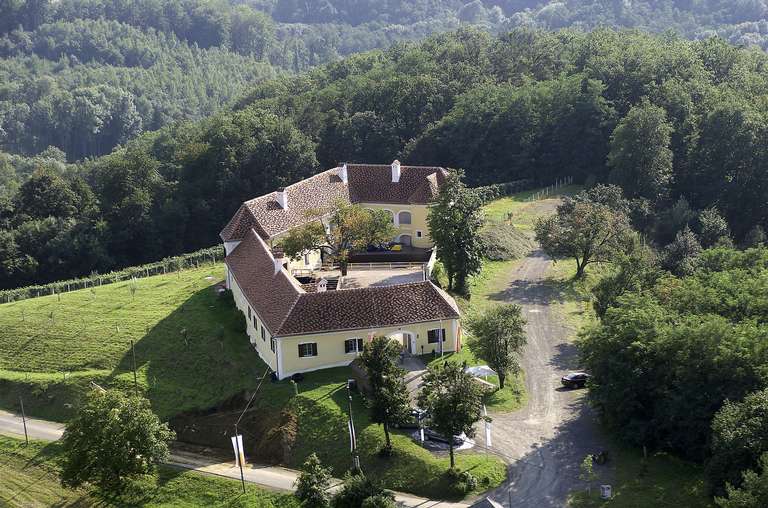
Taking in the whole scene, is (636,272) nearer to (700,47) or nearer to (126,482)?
(126,482)

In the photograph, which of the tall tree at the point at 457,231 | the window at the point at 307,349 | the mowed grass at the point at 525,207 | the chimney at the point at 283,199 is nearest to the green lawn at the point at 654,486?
the window at the point at 307,349

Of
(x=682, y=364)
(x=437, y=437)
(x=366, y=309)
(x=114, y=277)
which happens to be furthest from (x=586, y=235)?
(x=114, y=277)

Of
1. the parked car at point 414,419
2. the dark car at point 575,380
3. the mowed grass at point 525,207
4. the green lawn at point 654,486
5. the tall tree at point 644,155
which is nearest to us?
the green lawn at point 654,486

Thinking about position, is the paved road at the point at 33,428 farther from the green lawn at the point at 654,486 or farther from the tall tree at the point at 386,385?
the green lawn at the point at 654,486

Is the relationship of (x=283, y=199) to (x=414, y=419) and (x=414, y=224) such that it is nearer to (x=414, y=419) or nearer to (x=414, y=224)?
(x=414, y=224)

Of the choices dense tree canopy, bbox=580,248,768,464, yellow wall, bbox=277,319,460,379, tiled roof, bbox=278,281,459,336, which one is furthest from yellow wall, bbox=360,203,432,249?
dense tree canopy, bbox=580,248,768,464
